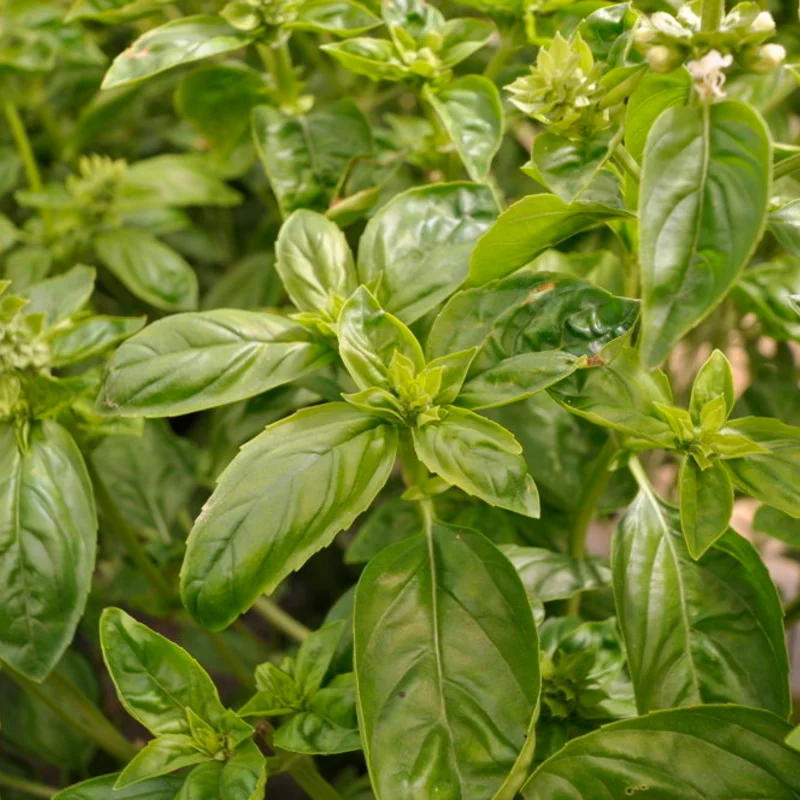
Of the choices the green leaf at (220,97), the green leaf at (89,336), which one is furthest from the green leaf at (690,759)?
the green leaf at (220,97)

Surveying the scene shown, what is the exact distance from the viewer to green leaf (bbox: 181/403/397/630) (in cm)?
57

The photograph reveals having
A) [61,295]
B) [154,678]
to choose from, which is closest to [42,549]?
[154,678]

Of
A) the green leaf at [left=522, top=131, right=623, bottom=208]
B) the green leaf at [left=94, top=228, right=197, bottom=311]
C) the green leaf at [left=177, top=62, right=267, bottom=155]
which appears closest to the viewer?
the green leaf at [left=522, top=131, right=623, bottom=208]

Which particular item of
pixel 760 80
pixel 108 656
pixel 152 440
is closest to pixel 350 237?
pixel 152 440

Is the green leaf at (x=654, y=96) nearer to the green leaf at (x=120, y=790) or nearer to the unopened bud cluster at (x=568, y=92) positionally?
the unopened bud cluster at (x=568, y=92)

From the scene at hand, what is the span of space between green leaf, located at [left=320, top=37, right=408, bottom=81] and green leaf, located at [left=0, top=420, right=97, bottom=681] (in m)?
0.39

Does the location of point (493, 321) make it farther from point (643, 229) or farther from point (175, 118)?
point (175, 118)

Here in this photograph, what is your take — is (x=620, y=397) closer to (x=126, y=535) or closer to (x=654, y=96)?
(x=654, y=96)

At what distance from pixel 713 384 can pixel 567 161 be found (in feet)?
0.65

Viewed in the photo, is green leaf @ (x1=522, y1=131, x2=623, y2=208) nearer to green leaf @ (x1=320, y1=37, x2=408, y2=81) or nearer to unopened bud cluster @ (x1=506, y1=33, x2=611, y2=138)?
unopened bud cluster @ (x1=506, y1=33, x2=611, y2=138)

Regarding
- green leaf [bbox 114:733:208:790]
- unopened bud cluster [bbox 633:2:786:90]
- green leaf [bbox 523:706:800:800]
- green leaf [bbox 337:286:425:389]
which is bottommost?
green leaf [bbox 523:706:800:800]

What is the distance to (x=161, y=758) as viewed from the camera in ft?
2.08

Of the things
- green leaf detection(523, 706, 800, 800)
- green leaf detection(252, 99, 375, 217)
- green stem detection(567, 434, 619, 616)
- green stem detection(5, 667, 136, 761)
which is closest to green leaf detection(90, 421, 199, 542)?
green stem detection(5, 667, 136, 761)

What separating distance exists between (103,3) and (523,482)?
0.61 m
